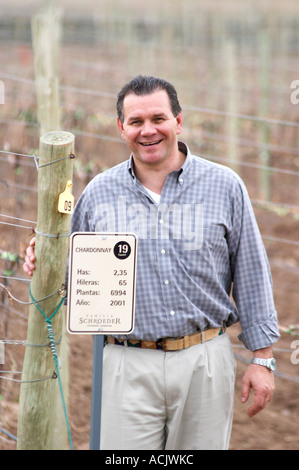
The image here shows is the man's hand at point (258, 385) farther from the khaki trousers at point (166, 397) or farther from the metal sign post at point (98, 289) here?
the metal sign post at point (98, 289)

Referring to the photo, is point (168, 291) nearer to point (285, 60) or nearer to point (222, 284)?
point (222, 284)

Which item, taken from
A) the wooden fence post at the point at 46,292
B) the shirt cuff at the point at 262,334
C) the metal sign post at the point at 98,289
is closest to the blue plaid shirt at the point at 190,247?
the shirt cuff at the point at 262,334

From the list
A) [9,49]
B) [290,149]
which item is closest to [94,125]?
[290,149]

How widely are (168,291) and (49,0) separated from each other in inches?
97.8

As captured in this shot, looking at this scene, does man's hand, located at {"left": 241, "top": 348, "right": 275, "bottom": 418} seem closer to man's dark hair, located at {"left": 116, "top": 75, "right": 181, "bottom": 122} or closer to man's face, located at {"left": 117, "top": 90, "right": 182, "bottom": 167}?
man's face, located at {"left": 117, "top": 90, "right": 182, "bottom": 167}

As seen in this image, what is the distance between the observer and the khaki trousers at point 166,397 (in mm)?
2615

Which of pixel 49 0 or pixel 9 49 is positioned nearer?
pixel 49 0

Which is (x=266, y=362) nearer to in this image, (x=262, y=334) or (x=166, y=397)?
(x=262, y=334)

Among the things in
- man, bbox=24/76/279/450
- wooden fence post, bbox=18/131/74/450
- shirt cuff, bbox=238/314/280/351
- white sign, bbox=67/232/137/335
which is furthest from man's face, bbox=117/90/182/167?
shirt cuff, bbox=238/314/280/351

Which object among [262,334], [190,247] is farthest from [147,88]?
[262,334]

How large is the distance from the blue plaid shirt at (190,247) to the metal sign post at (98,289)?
29cm

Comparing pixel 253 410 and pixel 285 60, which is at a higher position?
pixel 285 60

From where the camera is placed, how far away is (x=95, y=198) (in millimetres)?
2744

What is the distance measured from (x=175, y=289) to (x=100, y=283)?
15.0 inches
